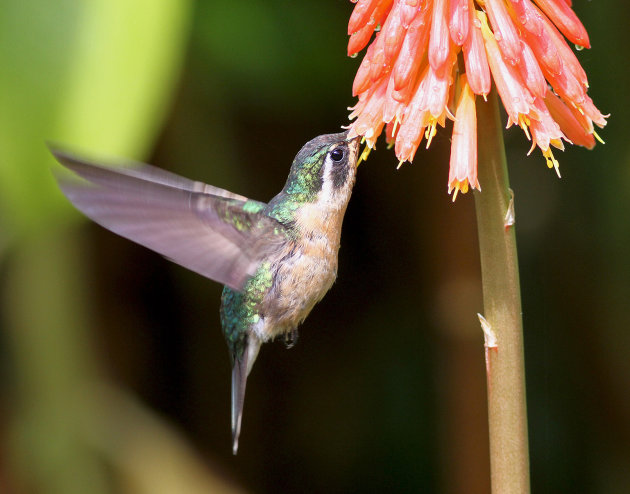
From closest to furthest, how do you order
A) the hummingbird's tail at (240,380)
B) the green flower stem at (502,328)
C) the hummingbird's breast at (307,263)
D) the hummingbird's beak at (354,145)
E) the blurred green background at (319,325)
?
the green flower stem at (502,328) < the hummingbird's beak at (354,145) < the hummingbird's breast at (307,263) < the hummingbird's tail at (240,380) < the blurred green background at (319,325)

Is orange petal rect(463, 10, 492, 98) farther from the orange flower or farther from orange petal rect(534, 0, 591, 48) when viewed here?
orange petal rect(534, 0, 591, 48)

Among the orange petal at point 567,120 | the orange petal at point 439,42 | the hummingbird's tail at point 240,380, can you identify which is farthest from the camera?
the hummingbird's tail at point 240,380

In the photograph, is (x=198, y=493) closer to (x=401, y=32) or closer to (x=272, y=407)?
(x=272, y=407)

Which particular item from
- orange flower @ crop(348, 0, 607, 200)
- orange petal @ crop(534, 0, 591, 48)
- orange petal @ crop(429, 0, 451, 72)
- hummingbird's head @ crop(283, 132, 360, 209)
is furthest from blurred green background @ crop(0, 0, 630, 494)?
orange petal @ crop(534, 0, 591, 48)

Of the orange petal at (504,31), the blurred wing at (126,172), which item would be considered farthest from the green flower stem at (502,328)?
the blurred wing at (126,172)

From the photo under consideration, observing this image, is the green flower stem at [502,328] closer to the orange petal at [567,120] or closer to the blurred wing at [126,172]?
the orange petal at [567,120]

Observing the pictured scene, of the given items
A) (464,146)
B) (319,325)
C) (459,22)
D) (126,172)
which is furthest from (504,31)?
(319,325)
